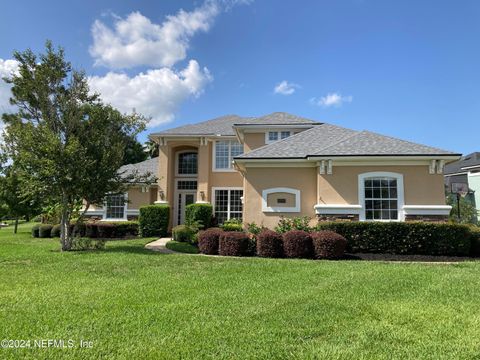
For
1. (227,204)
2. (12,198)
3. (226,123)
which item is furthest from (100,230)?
(226,123)

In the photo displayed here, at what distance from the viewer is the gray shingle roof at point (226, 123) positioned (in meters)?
19.8

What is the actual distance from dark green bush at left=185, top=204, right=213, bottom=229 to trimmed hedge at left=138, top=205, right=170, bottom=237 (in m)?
1.70

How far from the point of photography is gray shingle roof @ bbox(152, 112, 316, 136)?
19766 millimetres

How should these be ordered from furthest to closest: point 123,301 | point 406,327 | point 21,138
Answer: point 21,138 < point 123,301 < point 406,327

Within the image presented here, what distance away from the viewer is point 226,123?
929 inches

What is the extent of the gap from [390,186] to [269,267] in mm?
6951

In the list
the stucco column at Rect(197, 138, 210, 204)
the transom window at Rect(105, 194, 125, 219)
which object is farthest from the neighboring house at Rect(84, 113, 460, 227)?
the transom window at Rect(105, 194, 125, 219)

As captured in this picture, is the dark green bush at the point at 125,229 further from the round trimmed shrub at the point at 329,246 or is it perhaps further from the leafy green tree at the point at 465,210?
the leafy green tree at the point at 465,210

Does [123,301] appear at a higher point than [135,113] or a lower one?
lower

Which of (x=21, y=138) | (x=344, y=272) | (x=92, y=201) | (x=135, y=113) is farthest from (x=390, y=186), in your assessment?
Result: (x=21, y=138)

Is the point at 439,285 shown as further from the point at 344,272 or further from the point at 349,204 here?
the point at 349,204

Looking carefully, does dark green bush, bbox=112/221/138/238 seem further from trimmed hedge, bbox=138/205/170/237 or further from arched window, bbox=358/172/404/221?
arched window, bbox=358/172/404/221

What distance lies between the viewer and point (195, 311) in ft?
17.7

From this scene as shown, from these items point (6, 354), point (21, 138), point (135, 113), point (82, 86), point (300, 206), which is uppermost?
point (82, 86)
